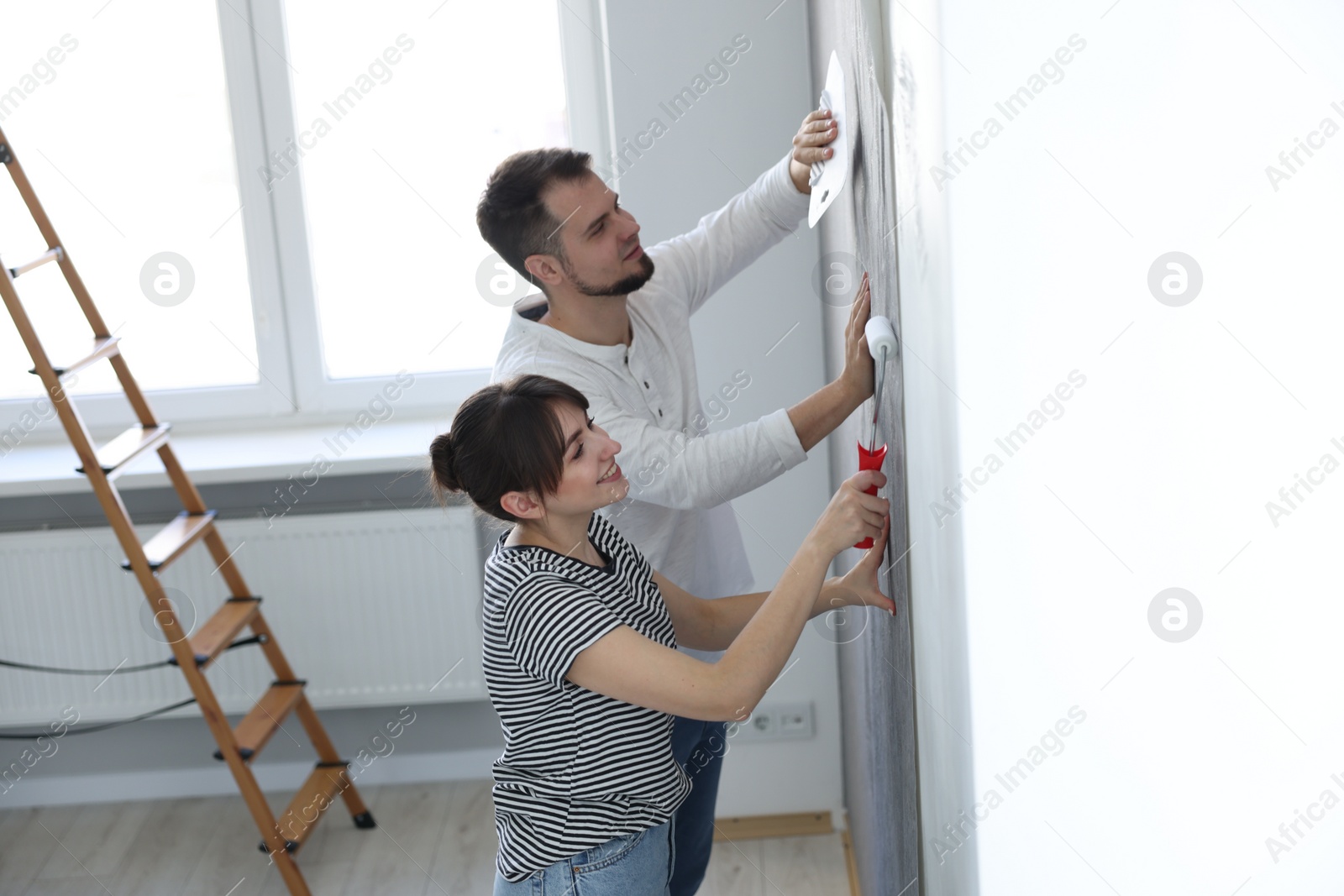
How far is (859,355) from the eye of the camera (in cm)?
122

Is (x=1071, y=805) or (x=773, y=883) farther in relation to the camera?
(x=773, y=883)

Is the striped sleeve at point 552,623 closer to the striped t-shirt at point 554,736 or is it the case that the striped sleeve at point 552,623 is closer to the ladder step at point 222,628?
the striped t-shirt at point 554,736

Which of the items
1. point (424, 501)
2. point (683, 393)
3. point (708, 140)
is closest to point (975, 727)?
point (683, 393)

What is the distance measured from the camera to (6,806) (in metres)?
2.81

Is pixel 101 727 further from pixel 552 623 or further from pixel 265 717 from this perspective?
pixel 552 623

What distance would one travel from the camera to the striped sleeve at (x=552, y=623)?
1103mm

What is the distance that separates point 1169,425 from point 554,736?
2.88ft

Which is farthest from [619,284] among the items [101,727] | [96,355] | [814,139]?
[101,727]

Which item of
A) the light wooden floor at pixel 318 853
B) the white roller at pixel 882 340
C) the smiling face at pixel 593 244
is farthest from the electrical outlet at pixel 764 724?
the white roller at pixel 882 340

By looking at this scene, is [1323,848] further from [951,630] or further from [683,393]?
[683,393]

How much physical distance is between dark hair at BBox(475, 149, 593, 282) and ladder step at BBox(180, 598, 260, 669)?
120 centimetres

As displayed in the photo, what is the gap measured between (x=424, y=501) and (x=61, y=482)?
83 centimetres

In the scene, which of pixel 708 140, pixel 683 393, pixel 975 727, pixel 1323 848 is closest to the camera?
pixel 1323 848

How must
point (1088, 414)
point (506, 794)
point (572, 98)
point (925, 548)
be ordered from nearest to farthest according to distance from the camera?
1. point (1088, 414)
2. point (925, 548)
3. point (506, 794)
4. point (572, 98)
